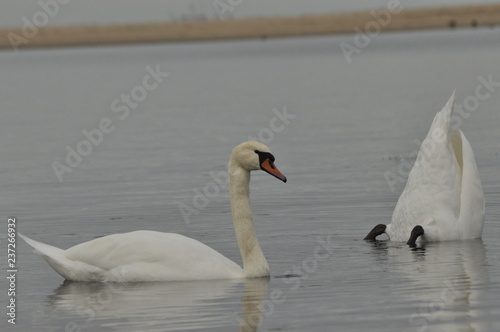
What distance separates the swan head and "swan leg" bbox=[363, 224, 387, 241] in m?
2.26

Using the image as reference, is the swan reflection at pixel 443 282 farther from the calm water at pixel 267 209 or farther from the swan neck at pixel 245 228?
the swan neck at pixel 245 228

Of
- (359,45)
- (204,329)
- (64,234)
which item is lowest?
(204,329)

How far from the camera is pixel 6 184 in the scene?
18.6 metres

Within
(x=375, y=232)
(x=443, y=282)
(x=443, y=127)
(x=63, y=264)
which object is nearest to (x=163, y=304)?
(x=63, y=264)

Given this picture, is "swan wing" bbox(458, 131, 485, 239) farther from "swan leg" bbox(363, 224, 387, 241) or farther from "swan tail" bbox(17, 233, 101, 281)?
"swan tail" bbox(17, 233, 101, 281)

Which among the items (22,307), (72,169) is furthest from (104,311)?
(72,169)

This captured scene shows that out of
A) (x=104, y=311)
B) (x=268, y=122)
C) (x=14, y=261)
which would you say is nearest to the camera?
(x=104, y=311)

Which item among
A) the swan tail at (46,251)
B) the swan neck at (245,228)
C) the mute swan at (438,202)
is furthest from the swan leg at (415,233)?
the swan tail at (46,251)

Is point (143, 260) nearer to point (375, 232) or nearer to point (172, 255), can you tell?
point (172, 255)

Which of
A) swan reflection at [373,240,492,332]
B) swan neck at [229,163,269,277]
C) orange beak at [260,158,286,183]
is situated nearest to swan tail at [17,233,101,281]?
swan neck at [229,163,269,277]

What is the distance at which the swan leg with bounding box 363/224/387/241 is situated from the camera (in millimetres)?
13156

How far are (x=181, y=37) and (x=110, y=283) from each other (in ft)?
416

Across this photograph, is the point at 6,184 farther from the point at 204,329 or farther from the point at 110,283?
the point at 204,329

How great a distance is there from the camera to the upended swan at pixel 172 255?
36.7 feet
